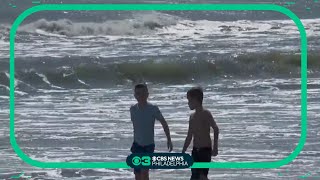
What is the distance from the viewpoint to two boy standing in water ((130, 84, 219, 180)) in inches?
117

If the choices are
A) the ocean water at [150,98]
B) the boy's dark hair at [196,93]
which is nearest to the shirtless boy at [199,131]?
the boy's dark hair at [196,93]

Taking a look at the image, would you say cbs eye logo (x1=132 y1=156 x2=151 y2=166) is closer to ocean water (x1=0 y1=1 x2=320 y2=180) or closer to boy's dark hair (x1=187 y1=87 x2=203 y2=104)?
boy's dark hair (x1=187 y1=87 x2=203 y2=104)

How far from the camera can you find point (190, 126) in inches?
120

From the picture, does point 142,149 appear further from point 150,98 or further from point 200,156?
point 150,98

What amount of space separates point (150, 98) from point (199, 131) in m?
0.46

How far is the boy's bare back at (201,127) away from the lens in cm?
302

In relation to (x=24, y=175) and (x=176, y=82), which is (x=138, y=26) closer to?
(x=24, y=175)

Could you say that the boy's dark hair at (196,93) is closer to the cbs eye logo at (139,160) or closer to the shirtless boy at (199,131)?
the shirtless boy at (199,131)

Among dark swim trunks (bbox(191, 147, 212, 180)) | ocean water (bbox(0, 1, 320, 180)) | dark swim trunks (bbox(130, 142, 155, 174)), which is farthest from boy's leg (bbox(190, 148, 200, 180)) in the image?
ocean water (bbox(0, 1, 320, 180))

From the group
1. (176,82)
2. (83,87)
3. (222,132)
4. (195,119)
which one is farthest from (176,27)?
(195,119)

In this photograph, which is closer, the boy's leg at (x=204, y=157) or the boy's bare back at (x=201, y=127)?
the boy's leg at (x=204, y=157)

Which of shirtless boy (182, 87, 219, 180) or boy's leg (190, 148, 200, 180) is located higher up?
shirtless boy (182, 87, 219, 180)

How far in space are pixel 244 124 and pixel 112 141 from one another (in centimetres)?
93

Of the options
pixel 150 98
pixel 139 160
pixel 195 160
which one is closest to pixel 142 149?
pixel 139 160
